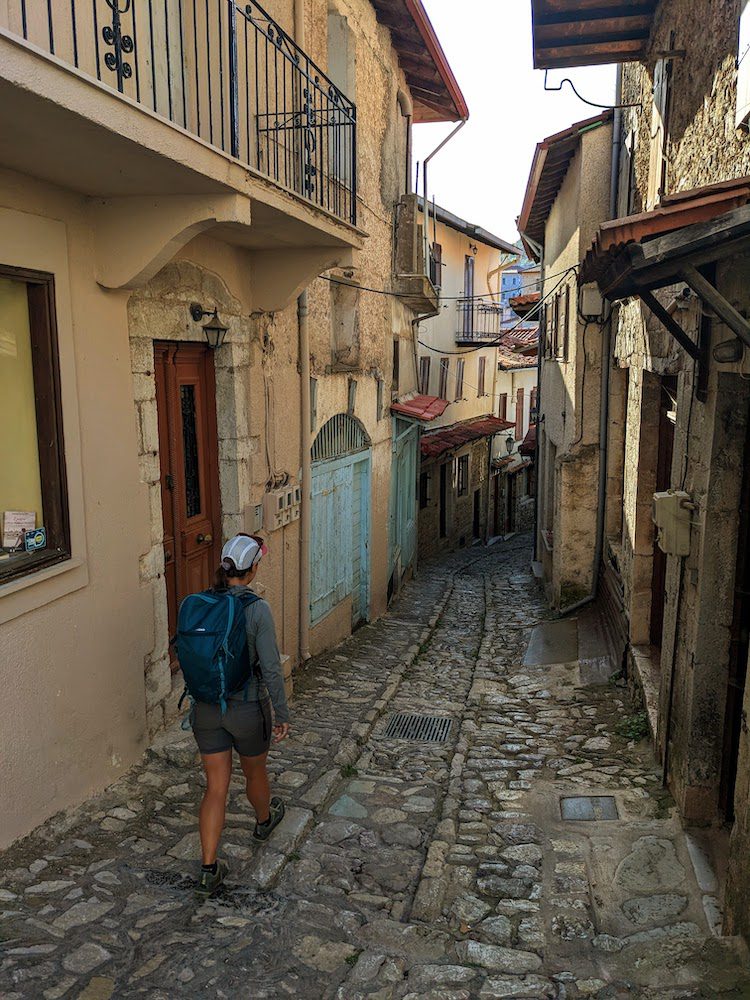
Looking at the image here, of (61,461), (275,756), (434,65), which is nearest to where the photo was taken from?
(61,461)

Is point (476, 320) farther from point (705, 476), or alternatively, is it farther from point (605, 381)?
point (705, 476)

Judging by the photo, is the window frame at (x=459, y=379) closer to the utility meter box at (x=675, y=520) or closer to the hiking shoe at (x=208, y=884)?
the utility meter box at (x=675, y=520)

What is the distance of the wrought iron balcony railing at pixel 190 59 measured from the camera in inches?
153

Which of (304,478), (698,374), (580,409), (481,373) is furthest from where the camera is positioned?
(481,373)

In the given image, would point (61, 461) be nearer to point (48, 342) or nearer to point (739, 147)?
point (48, 342)

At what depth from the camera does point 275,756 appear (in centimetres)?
555

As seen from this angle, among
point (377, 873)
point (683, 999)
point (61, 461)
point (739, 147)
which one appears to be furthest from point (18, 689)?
point (739, 147)

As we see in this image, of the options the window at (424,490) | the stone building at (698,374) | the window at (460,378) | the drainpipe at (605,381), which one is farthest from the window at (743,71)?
the window at (460,378)

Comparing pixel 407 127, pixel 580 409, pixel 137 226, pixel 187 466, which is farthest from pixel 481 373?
pixel 137 226

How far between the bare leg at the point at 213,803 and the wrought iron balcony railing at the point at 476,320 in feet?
65.9

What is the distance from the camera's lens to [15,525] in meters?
3.92

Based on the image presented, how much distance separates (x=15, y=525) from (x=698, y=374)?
3898 millimetres

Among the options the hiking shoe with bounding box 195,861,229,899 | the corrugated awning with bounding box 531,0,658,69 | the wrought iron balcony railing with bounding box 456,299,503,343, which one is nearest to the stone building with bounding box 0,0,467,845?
the hiking shoe with bounding box 195,861,229,899

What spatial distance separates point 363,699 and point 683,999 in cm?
439
